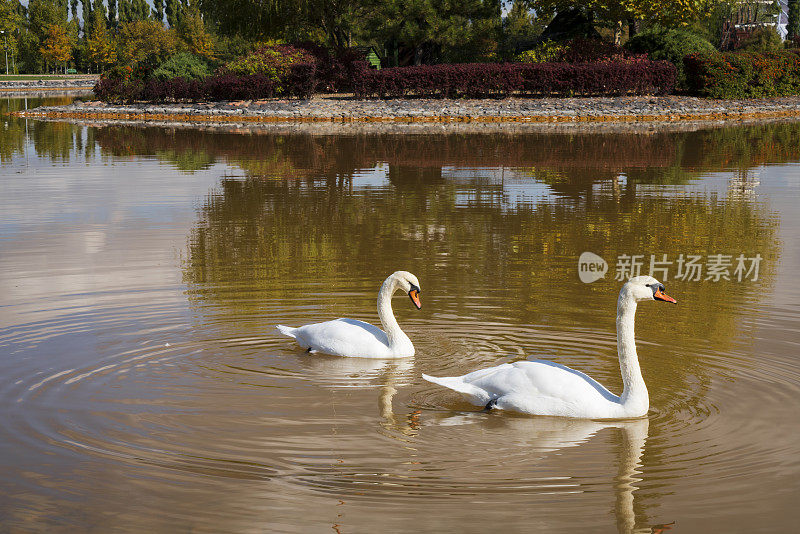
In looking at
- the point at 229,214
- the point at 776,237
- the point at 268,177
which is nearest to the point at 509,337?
the point at 776,237

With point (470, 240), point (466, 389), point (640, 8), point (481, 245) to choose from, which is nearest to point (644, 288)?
point (466, 389)

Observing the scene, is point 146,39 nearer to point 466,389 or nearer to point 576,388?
point 466,389

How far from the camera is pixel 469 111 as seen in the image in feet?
132

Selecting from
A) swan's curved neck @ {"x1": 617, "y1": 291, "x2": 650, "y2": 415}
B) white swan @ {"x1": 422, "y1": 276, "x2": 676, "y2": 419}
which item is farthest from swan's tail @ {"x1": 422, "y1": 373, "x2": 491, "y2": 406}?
swan's curved neck @ {"x1": 617, "y1": 291, "x2": 650, "y2": 415}

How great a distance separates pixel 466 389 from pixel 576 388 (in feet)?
2.59

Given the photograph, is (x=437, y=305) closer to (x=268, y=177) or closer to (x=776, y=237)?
(x=776, y=237)

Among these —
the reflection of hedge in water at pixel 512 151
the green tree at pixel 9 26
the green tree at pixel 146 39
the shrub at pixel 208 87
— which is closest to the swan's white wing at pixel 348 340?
the reflection of hedge in water at pixel 512 151

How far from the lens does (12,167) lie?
24406 millimetres

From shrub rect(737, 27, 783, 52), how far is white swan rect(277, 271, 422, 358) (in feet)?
217

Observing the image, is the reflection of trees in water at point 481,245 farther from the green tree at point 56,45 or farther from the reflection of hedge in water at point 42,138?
the green tree at point 56,45

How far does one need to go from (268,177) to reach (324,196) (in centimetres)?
352

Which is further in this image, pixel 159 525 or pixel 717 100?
pixel 717 100

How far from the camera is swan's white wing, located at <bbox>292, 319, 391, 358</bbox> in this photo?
8.22 meters

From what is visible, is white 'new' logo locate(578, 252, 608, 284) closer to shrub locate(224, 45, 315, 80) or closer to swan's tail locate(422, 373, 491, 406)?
swan's tail locate(422, 373, 491, 406)
